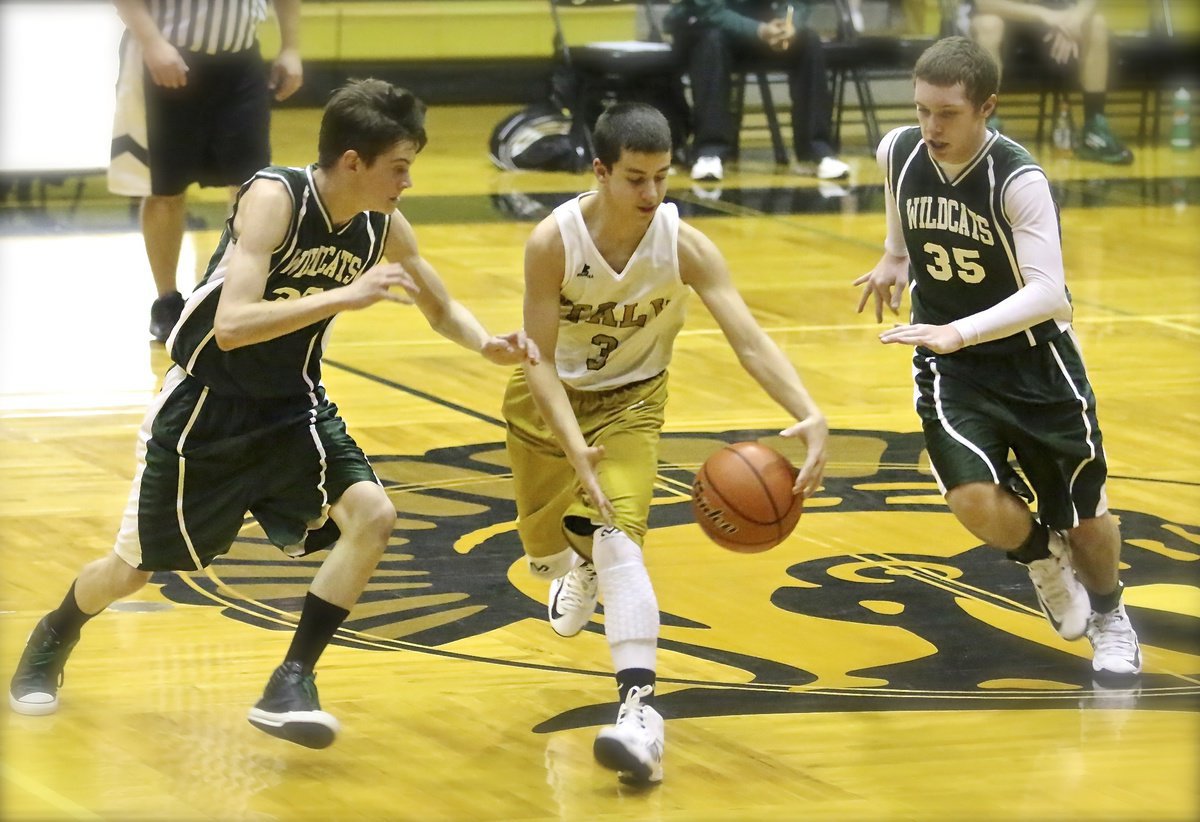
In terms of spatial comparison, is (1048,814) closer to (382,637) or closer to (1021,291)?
(1021,291)

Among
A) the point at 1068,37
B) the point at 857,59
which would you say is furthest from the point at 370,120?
the point at 1068,37

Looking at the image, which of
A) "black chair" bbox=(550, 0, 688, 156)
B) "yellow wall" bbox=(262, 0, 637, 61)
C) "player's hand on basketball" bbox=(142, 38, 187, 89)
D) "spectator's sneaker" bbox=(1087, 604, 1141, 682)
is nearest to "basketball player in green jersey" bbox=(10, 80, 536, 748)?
"spectator's sneaker" bbox=(1087, 604, 1141, 682)

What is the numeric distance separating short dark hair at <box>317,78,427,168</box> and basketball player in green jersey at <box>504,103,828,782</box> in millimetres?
Answer: 369

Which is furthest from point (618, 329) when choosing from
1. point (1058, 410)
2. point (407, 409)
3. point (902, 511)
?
point (407, 409)

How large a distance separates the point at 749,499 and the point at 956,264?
889 millimetres

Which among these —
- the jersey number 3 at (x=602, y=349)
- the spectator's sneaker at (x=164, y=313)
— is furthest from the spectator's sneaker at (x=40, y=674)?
the spectator's sneaker at (x=164, y=313)

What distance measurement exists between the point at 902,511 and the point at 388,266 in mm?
2717

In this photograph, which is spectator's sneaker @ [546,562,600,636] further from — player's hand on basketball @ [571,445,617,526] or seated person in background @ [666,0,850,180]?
seated person in background @ [666,0,850,180]

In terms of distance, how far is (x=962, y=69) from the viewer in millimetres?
4445

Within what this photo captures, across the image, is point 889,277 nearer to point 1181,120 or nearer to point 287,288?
point 287,288

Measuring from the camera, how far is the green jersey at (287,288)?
4059 mm

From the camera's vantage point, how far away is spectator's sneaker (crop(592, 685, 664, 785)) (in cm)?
380

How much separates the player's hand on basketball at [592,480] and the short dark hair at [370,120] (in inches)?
28.9

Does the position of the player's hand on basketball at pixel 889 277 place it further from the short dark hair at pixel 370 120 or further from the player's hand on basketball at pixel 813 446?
the short dark hair at pixel 370 120
